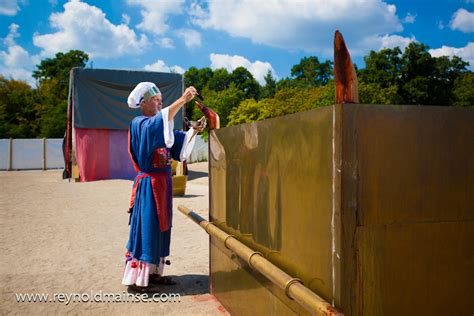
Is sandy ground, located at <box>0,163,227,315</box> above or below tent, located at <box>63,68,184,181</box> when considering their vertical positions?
below

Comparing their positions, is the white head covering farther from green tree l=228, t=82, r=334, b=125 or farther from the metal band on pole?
green tree l=228, t=82, r=334, b=125

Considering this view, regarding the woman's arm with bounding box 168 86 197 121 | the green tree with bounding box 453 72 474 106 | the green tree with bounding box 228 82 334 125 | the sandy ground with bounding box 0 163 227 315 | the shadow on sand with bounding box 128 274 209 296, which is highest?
the green tree with bounding box 453 72 474 106

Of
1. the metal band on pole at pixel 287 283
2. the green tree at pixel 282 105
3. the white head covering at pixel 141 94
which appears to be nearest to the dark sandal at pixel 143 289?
the metal band on pole at pixel 287 283

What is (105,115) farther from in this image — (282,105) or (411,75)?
(411,75)

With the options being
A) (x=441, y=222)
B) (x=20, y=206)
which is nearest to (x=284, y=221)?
(x=441, y=222)

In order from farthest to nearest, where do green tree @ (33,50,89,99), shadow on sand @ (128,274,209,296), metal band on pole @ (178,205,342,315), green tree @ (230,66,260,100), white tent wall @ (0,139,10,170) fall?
green tree @ (230,66,260,100) → green tree @ (33,50,89,99) → white tent wall @ (0,139,10,170) → shadow on sand @ (128,274,209,296) → metal band on pole @ (178,205,342,315)

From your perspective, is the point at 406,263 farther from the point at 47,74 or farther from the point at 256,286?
the point at 47,74

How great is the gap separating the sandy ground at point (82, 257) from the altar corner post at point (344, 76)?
2.29 meters

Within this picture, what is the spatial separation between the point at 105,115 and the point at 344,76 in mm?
14845

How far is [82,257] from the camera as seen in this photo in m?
5.14

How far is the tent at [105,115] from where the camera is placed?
15297mm

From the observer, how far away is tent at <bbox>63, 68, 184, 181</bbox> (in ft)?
50.2

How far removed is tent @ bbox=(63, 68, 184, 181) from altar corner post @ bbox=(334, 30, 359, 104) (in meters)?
13.8

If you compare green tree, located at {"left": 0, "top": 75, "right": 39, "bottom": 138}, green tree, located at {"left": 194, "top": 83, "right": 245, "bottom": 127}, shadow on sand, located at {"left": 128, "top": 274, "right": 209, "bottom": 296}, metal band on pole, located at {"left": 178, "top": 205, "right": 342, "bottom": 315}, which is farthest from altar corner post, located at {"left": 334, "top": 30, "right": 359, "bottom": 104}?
green tree, located at {"left": 194, "top": 83, "right": 245, "bottom": 127}
